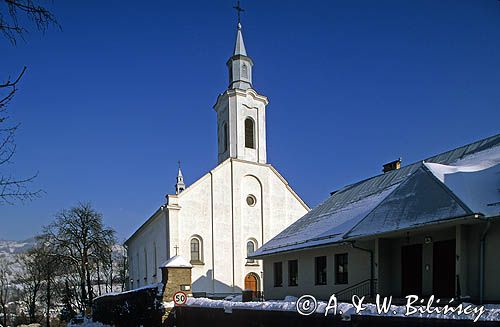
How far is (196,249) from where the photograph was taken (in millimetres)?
34219

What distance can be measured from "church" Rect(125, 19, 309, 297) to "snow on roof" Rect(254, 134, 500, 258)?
44.4ft

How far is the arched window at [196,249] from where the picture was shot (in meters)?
34.0

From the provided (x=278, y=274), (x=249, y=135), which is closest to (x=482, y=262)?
(x=278, y=274)

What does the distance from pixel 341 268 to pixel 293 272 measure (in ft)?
12.7

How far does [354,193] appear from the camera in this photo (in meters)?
22.8

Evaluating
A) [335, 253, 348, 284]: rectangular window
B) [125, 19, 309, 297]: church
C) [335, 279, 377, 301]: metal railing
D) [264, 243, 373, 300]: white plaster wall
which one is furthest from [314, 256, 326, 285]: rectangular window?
[125, 19, 309, 297]: church

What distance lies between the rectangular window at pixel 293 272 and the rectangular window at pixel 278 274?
3.08ft

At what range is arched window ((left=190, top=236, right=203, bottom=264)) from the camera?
111 ft

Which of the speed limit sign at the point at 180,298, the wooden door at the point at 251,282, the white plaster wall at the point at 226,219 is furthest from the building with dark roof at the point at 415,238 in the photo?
the wooden door at the point at 251,282

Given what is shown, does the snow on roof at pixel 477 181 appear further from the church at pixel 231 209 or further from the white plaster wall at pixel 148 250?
the white plaster wall at pixel 148 250

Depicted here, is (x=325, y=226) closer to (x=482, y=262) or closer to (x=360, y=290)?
(x=360, y=290)

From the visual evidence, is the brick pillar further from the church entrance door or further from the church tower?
the church tower

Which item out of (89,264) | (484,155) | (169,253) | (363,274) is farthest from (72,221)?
(484,155)

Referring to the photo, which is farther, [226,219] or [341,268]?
[226,219]
